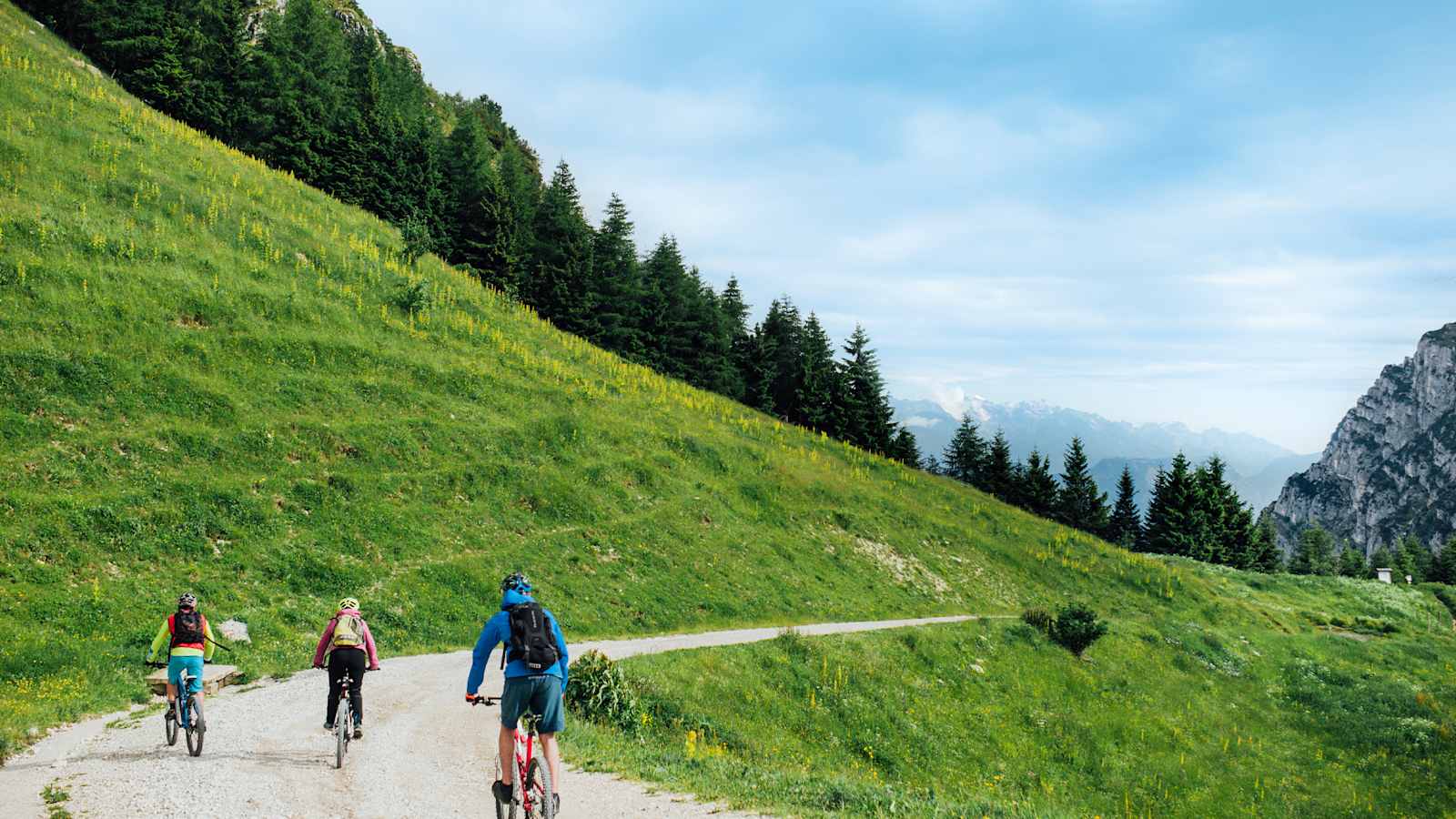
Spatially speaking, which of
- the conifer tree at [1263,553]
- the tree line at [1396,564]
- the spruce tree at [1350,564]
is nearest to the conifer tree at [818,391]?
the conifer tree at [1263,553]

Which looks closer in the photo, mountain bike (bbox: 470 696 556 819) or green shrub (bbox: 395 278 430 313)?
mountain bike (bbox: 470 696 556 819)

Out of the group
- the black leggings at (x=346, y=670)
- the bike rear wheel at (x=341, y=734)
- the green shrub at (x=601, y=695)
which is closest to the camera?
the bike rear wheel at (x=341, y=734)

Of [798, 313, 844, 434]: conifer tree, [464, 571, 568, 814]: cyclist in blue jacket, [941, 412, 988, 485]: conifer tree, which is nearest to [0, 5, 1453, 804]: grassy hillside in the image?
[464, 571, 568, 814]: cyclist in blue jacket

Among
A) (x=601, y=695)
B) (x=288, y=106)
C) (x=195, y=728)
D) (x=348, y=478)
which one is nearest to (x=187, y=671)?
(x=195, y=728)

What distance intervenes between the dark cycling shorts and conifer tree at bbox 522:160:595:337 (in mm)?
64391

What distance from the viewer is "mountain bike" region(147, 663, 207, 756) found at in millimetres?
11602

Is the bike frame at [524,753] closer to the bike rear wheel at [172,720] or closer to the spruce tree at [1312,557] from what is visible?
the bike rear wheel at [172,720]

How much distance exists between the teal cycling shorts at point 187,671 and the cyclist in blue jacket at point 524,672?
6235mm

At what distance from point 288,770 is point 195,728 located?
1.90 metres

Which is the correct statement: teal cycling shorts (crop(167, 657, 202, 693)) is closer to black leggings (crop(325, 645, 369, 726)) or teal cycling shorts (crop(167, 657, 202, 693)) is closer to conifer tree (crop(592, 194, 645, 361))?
black leggings (crop(325, 645, 369, 726))

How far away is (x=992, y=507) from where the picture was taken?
59719mm

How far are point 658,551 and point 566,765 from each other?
21896 mm

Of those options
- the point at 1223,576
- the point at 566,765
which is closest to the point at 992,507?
the point at 1223,576

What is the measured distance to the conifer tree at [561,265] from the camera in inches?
2891
